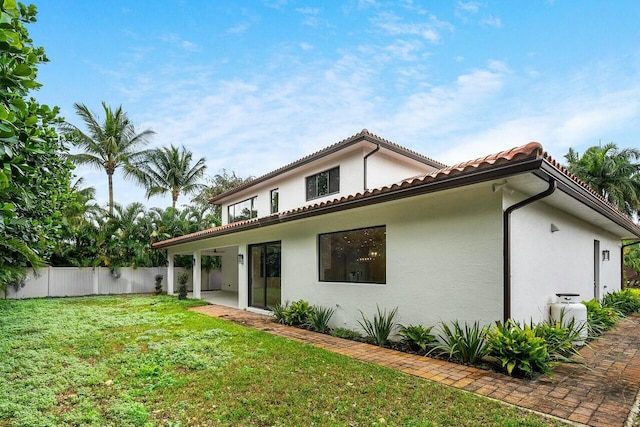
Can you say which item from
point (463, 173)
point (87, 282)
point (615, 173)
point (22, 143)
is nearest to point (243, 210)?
point (87, 282)

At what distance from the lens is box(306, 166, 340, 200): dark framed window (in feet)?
44.0

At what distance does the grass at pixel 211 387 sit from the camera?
3980 mm

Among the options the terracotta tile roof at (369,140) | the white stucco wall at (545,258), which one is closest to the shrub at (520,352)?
the white stucco wall at (545,258)

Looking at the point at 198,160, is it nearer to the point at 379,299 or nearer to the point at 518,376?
the point at 379,299

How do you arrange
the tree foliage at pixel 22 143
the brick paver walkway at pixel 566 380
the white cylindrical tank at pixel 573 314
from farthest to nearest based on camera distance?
the white cylindrical tank at pixel 573 314, the brick paver walkway at pixel 566 380, the tree foliage at pixel 22 143

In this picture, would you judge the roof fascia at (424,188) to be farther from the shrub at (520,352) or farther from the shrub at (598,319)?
the shrub at (598,319)

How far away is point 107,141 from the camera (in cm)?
2480

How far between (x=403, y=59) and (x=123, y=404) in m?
13.3

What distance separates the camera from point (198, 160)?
30281mm

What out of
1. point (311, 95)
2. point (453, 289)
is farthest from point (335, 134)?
point (453, 289)

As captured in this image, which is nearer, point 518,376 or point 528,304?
point 518,376

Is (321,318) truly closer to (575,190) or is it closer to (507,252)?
(507,252)

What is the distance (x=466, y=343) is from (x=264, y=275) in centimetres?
787

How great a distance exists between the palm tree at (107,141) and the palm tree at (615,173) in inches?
1271
